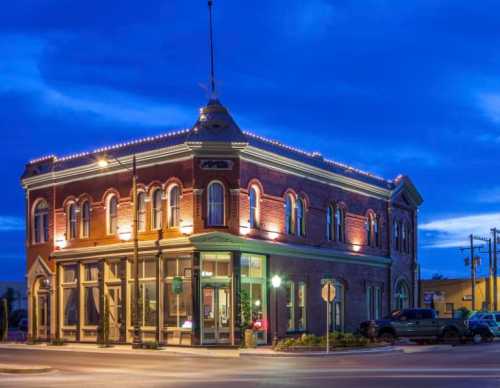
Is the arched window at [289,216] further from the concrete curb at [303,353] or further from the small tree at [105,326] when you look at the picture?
the concrete curb at [303,353]

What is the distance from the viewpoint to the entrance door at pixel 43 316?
151ft

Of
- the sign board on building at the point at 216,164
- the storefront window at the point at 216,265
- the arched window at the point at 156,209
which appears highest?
the sign board on building at the point at 216,164

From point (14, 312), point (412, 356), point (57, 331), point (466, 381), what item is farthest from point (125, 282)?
point (14, 312)

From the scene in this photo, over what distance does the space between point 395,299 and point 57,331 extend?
2173cm

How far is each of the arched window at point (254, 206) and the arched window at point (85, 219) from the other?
30.4ft

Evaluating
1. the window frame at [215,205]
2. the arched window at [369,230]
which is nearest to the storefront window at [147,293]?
the window frame at [215,205]

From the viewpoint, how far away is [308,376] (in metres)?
22.8

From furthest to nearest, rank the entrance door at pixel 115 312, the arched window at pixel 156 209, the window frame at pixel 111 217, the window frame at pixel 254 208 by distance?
the window frame at pixel 111 217
the entrance door at pixel 115 312
the arched window at pixel 156 209
the window frame at pixel 254 208

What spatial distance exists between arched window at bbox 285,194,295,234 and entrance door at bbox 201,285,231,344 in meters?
6.22

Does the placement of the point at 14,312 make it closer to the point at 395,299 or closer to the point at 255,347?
the point at 395,299

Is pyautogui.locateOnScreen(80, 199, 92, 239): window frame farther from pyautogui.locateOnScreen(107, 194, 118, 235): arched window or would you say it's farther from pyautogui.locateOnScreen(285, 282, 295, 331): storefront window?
pyautogui.locateOnScreen(285, 282, 295, 331): storefront window

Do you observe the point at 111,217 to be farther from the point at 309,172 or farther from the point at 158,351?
the point at 309,172

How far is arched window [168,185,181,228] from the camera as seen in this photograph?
39.9 m

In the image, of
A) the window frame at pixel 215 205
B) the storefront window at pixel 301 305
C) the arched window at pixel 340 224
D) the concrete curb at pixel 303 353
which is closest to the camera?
the concrete curb at pixel 303 353
